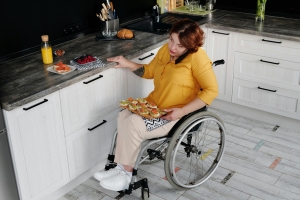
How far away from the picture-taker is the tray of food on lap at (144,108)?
8.22ft

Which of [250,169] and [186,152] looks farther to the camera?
[250,169]

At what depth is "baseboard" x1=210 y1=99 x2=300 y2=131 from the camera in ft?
11.7

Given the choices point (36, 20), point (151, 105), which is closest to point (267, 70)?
point (151, 105)

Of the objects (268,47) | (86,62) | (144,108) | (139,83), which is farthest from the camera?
(268,47)

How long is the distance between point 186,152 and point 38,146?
98 centimetres

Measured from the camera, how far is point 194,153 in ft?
10.3

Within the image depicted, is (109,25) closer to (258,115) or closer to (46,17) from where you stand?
(46,17)

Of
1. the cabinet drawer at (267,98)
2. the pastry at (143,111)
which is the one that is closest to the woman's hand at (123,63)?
the pastry at (143,111)

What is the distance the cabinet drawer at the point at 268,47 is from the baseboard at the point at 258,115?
21.3 inches

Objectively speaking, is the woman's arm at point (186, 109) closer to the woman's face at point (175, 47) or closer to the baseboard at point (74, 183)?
the woman's face at point (175, 47)

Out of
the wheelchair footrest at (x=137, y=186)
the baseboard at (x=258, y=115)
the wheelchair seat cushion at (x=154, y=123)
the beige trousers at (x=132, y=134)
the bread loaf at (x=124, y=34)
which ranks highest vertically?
the bread loaf at (x=124, y=34)

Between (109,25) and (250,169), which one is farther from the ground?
(109,25)

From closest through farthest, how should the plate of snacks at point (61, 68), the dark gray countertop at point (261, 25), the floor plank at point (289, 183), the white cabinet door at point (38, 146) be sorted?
the white cabinet door at point (38, 146) < the plate of snacks at point (61, 68) < the floor plank at point (289, 183) < the dark gray countertop at point (261, 25)

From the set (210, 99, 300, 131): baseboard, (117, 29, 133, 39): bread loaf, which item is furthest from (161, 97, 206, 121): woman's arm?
(210, 99, 300, 131): baseboard
